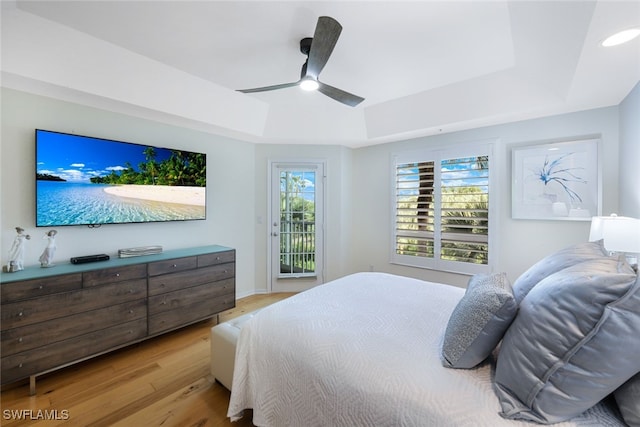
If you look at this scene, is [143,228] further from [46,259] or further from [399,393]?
[399,393]

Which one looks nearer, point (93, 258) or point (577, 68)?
point (577, 68)

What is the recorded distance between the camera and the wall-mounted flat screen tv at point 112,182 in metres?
2.27

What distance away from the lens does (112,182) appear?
103 inches

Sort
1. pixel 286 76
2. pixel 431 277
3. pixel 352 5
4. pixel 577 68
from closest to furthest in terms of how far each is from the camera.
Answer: pixel 352 5, pixel 577 68, pixel 286 76, pixel 431 277

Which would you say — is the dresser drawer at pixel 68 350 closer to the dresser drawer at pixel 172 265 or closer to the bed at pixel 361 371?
the dresser drawer at pixel 172 265

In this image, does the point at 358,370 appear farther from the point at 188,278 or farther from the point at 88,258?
the point at 88,258

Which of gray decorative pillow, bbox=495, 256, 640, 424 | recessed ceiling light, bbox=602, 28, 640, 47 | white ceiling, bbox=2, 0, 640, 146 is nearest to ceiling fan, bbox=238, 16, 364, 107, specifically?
white ceiling, bbox=2, 0, 640, 146

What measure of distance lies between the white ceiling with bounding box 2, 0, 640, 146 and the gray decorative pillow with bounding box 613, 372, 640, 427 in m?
1.65

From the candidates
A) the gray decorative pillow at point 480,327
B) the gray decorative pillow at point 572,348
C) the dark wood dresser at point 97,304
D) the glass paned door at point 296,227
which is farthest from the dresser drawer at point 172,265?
the gray decorative pillow at point 572,348

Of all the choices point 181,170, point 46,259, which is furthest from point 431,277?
point 46,259

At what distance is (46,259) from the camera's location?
220 cm

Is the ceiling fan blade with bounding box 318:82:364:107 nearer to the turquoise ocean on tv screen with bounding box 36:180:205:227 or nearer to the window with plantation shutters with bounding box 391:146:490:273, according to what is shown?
the window with plantation shutters with bounding box 391:146:490:273

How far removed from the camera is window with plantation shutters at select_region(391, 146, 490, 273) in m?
3.27

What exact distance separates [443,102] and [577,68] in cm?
121
